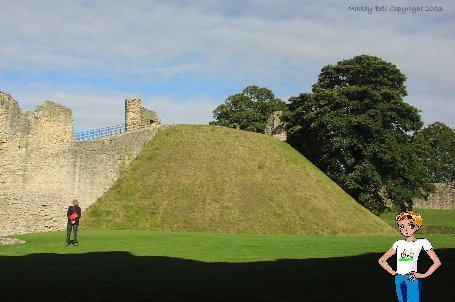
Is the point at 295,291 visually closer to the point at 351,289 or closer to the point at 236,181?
the point at 351,289

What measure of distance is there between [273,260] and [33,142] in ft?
82.7

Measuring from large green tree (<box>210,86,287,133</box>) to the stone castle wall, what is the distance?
38.3m

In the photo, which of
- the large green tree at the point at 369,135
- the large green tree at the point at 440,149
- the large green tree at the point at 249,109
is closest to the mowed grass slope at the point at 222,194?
the large green tree at the point at 369,135

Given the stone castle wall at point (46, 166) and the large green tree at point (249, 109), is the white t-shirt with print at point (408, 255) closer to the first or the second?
the stone castle wall at point (46, 166)

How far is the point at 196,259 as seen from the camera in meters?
19.1

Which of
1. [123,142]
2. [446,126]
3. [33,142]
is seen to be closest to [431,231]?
[123,142]

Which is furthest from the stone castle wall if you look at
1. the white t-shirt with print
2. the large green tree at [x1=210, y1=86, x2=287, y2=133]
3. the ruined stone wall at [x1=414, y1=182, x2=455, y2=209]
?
the ruined stone wall at [x1=414, y1=182, x2=455, y2=209]

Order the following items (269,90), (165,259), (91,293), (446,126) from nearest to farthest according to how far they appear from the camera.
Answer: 1. (91,293)
2. (165,259)
3. (269,90)
4. (446,126)

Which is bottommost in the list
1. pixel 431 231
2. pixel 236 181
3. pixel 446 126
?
pixel 431 231

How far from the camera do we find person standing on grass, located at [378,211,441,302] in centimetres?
745

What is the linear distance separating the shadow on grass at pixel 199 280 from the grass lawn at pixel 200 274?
20 millimetres

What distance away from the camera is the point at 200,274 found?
49.5ft

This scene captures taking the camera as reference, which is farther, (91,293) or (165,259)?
(165,259)

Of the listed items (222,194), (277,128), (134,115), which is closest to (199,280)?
(222,194)
